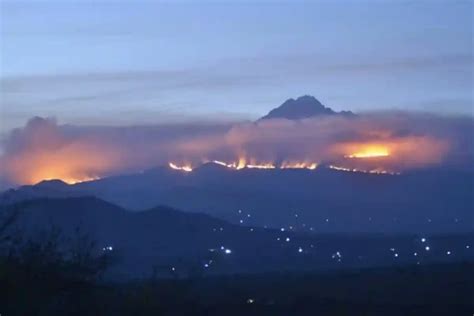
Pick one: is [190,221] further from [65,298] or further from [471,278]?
[65,298]

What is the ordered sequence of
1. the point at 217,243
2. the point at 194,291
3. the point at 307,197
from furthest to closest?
the point at 307,197 → the point at 217,243 → the point at 194,291

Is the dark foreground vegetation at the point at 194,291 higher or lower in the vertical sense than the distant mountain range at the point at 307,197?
lower

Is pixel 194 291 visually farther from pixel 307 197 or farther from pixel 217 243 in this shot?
pixel 307 197

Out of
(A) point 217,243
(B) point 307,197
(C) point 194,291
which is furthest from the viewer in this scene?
(B) point 307,197

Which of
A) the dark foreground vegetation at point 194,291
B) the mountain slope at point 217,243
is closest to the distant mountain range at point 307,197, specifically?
the mountain slope at point 217,243

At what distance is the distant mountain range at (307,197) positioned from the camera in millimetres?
146875

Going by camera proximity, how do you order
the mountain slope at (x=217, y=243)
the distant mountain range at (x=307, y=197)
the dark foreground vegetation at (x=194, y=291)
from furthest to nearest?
the distant mountain range at (x=307, y=197) → the mountain slope at (x=217, y=243) → the dark foreground vegetation at (x=194, y=291)

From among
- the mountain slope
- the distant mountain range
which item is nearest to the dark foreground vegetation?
the mountain slope

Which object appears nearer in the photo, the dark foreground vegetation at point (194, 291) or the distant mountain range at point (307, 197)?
the dark foreground vegetation at point (194, 291)

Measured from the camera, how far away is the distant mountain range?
14688 cm

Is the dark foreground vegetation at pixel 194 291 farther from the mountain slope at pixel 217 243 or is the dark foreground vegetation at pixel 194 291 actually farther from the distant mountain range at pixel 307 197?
the distant mountain range at pixel 307 197

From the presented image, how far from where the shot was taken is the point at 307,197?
16600 centimetres

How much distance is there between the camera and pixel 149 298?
96.7 ft

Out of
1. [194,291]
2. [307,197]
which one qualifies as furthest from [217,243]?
[307,197]
